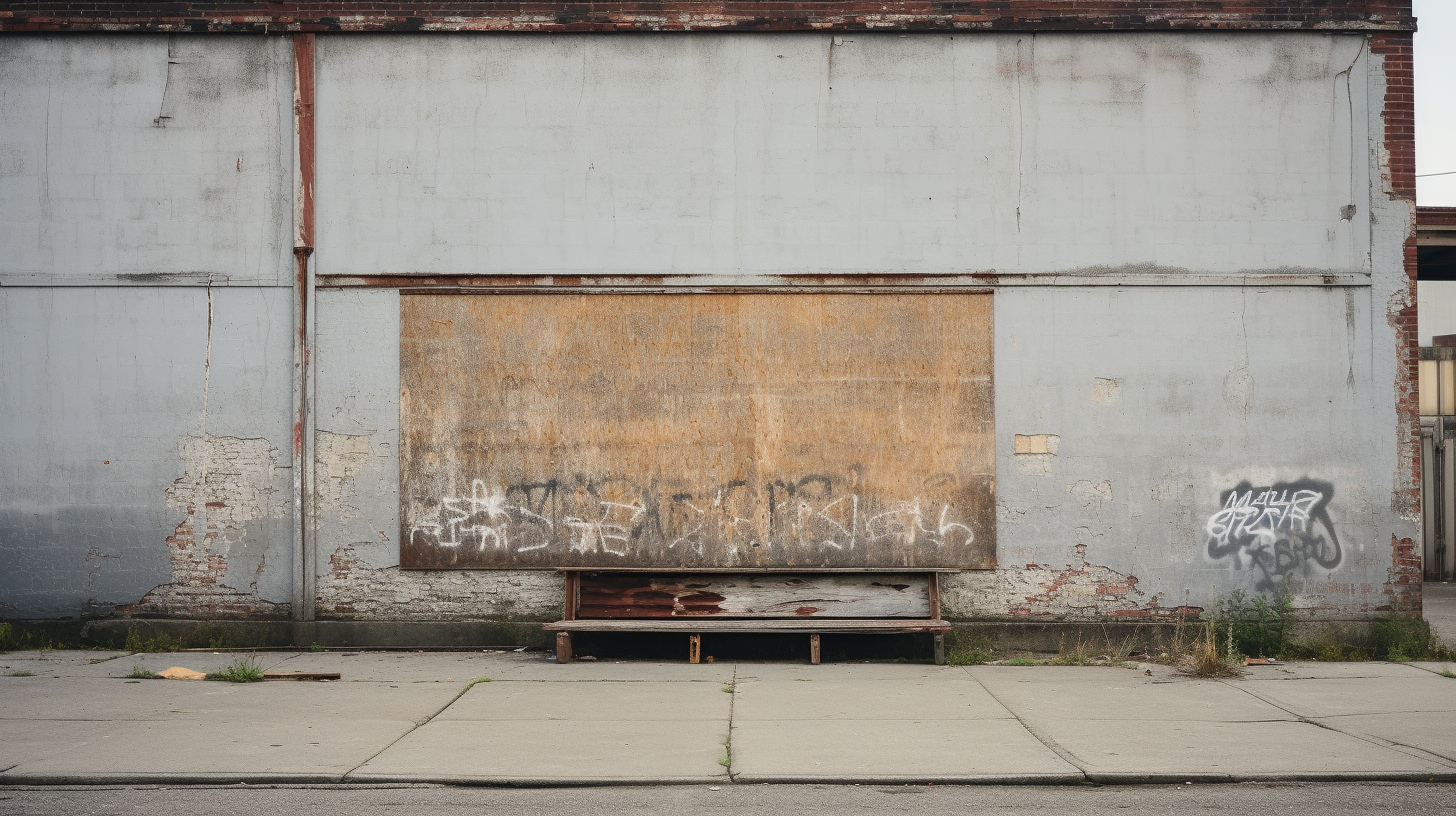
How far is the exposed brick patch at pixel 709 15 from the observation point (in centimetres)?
985

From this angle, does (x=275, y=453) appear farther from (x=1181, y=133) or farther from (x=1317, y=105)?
(x=1317, y=105)

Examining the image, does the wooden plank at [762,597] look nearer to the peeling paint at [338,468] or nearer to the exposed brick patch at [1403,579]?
the peeling paint at [338,468]

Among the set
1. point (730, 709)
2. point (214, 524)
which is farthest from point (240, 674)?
point (730, 709)

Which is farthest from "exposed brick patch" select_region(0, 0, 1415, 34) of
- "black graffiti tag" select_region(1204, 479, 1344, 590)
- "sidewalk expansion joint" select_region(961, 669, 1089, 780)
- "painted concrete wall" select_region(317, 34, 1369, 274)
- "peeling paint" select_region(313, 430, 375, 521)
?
"sidewalk expansion joint" select_region(961, 669, 1089, 780)

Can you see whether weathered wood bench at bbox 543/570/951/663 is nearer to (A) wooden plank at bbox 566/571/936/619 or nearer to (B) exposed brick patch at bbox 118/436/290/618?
(A) wooden plank at bbox 566/571/936/619

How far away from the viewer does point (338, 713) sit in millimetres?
7359

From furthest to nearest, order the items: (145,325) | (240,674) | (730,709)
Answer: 1. (145,325)
2. (240,674)
3. (730,709)

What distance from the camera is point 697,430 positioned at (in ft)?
32.4

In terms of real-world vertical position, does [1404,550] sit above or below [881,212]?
below

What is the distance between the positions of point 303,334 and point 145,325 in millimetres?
1496

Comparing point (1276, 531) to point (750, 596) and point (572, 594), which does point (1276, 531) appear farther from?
point (572, 594)

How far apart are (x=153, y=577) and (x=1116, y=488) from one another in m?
8.87

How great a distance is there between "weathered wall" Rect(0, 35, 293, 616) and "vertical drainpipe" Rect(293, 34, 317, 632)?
0.15 meters

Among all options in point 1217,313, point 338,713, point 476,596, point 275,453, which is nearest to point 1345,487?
point 1217,313
